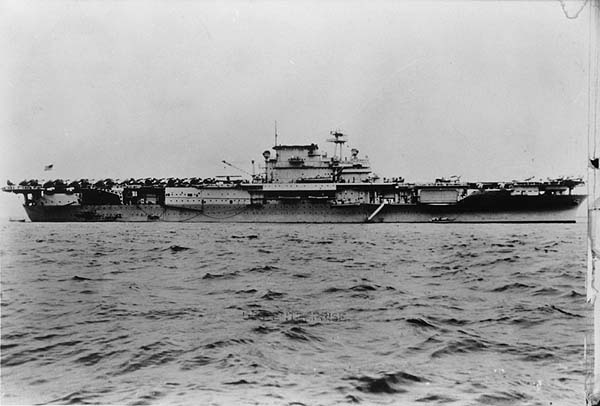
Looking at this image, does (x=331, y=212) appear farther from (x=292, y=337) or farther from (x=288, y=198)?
(x=292, y=337)

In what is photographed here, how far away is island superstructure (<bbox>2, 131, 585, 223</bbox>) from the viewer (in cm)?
3272

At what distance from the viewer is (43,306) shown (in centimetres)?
724

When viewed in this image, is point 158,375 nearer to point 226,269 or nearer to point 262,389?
point 262,389

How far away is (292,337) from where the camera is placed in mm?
5910

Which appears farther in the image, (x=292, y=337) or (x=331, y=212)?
(x=331, y=212)

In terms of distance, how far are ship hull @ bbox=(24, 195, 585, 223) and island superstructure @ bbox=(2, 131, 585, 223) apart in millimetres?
68

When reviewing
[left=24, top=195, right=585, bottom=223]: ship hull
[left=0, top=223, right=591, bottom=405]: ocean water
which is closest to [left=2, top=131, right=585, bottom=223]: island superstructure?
[left=24, top=195, right=585, bottom=223]: ship hull

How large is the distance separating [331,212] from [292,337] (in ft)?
91.4

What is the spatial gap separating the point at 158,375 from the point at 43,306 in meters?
Result: 3.31

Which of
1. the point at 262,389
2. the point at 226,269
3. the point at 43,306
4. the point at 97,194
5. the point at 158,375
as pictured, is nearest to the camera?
the point at 262,389

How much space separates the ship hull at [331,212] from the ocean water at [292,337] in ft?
75.2

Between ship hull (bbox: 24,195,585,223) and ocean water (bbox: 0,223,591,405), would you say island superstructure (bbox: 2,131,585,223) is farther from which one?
ocean water (bbox: 0,223,591,405)

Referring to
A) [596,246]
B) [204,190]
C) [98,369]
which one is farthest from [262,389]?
[204,190]

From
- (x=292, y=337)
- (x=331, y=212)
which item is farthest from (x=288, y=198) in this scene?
(x=292, y=337)
